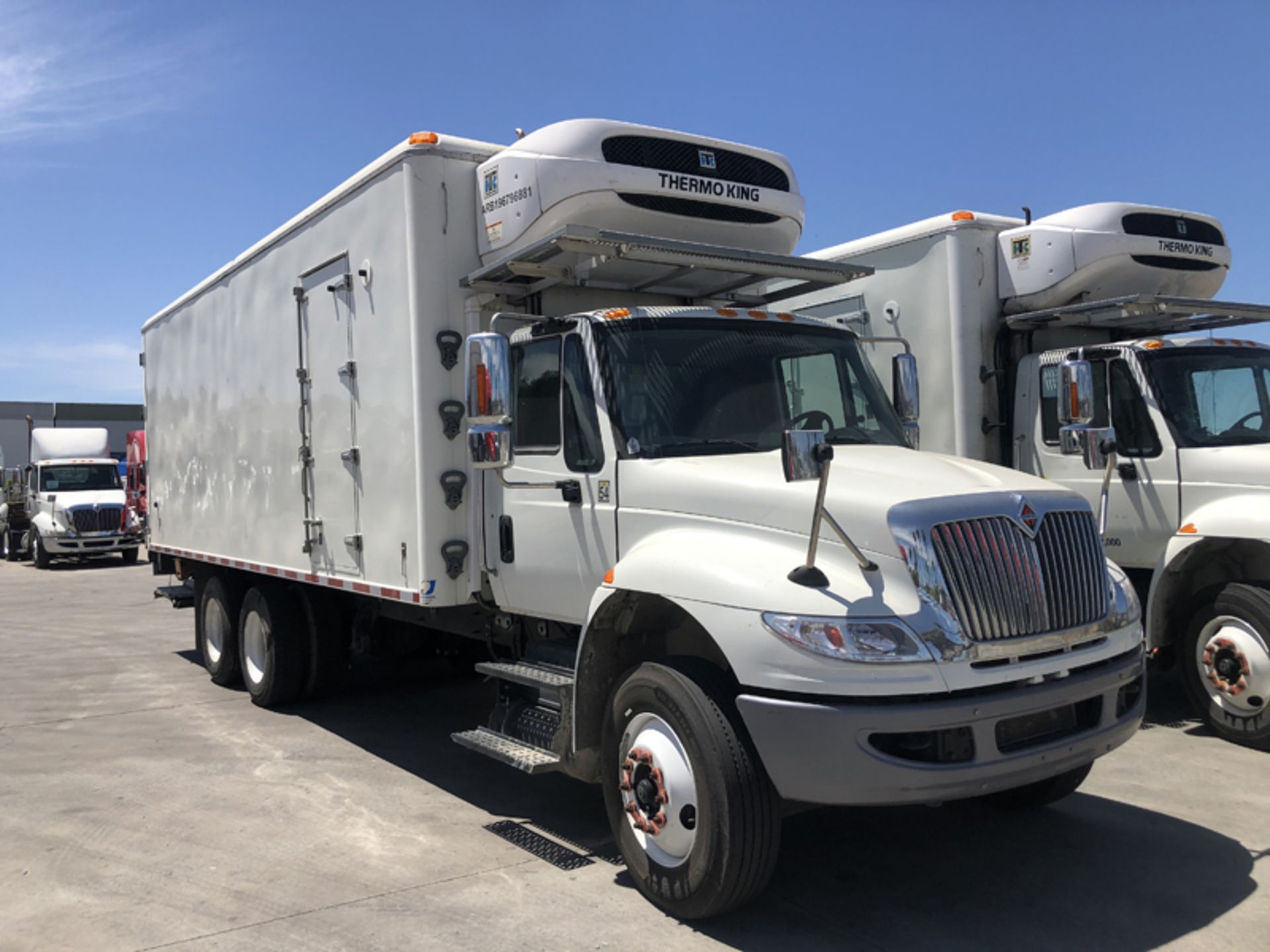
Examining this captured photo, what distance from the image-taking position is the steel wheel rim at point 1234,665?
21.8 feet

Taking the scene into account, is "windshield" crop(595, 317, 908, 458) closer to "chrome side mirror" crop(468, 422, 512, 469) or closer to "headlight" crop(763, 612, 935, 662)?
"chrome side mirror" crop(468, 422, 512, 469)

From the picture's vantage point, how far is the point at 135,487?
26406mm

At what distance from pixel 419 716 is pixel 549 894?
4.00m

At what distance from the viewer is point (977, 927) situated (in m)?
4.36

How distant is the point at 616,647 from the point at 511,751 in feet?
2.58

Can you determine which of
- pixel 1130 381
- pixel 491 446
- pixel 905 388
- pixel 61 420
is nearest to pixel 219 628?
pixel 491 446

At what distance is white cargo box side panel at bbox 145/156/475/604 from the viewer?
20.2ft

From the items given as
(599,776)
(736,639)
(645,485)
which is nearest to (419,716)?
(599,776)

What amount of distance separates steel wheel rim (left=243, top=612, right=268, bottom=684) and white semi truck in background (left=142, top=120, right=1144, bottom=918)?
3.10 feet

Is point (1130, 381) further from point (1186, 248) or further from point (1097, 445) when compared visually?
point (1186, 248)

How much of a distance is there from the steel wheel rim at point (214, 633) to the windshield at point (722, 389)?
6.02 metres

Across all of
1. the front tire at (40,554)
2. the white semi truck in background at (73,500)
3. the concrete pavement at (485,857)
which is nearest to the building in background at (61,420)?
the white semi truck in background at (73,500)

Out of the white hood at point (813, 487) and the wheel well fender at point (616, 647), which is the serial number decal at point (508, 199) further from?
the wheel well fender at point (616, 647)

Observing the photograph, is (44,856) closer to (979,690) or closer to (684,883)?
(684,883)
